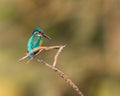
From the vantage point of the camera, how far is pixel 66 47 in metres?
7.13

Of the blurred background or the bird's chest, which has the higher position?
the blurred background

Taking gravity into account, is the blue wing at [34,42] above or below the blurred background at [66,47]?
below

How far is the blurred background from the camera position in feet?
22.4

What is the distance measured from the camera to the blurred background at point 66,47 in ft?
22.4

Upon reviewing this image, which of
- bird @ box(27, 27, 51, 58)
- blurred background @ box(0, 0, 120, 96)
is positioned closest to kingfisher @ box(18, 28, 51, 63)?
bird @ box(27, 27, 51, 58)

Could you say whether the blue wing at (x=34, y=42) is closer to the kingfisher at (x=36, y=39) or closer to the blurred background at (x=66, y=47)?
the kingfisher at (x=36, y=39)

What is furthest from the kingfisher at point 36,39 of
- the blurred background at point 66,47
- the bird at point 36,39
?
the blurred background at point 66,47

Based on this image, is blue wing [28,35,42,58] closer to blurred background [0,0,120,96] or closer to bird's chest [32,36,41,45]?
bird's chest [32,36,41,45]

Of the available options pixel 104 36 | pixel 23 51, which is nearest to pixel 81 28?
pixel 104 36

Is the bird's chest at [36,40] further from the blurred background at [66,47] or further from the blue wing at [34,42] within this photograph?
the blurred background at [66,47]

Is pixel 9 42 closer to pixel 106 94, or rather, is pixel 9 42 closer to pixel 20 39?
pixel 20 39

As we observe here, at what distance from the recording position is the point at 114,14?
7.25 meters

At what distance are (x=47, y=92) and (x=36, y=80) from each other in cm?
27

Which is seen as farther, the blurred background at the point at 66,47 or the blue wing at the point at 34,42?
the blurred background at the point at 66,47
